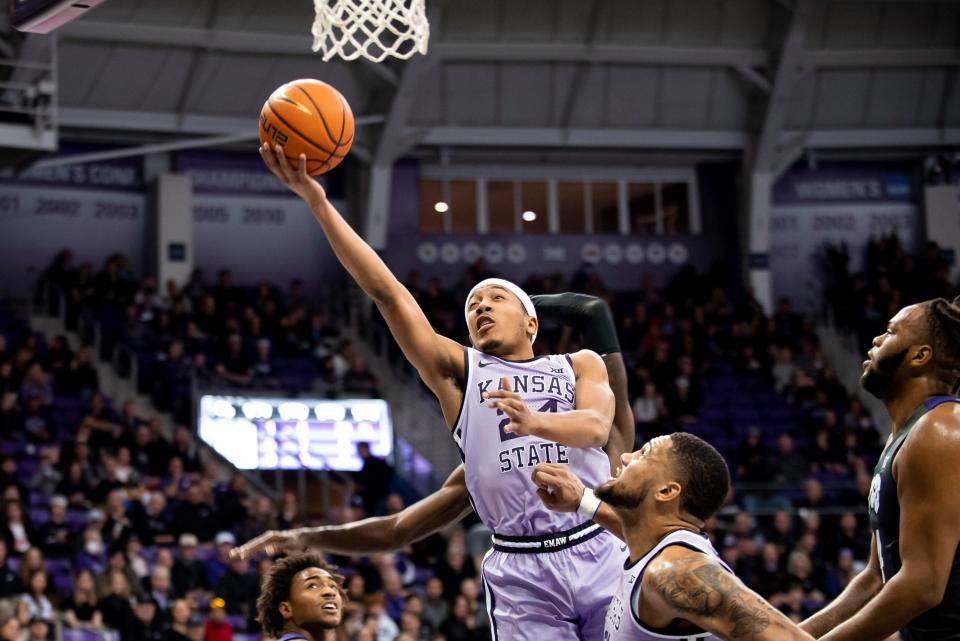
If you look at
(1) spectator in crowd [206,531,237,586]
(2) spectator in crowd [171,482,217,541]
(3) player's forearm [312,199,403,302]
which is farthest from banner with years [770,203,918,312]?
(3) player's forearm [312,199,403,302]

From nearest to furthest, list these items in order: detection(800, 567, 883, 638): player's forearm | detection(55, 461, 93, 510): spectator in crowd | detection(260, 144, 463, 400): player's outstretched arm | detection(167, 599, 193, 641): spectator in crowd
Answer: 1. detection(800, 567, 883, 638): player's forearm
2. detection(260, 144, 463, 400): player's outstretched arm
3. detection(167, 599, 193, 641): spectator in crowd
4. detection(55, 461, 93, 510): spectator in crowd

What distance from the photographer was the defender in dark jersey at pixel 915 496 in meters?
3.74

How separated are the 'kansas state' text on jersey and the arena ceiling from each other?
15850 millimetres

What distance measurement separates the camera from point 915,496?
150 inches

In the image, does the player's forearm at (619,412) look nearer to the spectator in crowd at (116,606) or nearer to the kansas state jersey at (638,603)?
the kansas state jersey at (638,603)

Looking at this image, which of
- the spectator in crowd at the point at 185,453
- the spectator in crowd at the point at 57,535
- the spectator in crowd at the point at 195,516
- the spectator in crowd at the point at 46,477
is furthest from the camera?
the spectator in crowd at the point at 185,453

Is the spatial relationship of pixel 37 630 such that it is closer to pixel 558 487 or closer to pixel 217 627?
pixel 217 627

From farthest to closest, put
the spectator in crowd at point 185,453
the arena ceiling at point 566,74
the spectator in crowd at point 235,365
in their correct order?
1. the arena ceiling at point 566,74
2. the spectator in crowd at point 235,365
3. the spectator in crowd at point 185,453

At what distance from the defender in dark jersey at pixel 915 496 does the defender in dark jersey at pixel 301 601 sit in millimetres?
2064

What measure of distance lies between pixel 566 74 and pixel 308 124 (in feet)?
59.3

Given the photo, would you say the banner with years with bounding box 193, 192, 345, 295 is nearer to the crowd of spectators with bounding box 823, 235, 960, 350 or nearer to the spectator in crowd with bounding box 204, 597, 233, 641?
the crowd of spectators with bounding box 823, 235, 960, 350

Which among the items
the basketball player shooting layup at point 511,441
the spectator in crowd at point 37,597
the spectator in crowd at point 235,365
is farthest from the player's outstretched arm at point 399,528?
the spectator in crowd at point 235,365

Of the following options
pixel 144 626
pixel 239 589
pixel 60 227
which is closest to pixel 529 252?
pixel 60 227

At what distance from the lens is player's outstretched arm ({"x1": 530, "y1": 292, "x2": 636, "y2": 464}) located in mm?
5406
